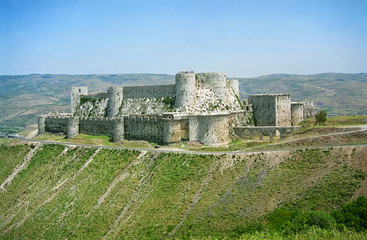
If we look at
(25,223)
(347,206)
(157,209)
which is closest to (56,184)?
(25,223)

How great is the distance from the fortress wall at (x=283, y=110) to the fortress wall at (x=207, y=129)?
48.6ft

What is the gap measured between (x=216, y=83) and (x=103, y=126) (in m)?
23.3

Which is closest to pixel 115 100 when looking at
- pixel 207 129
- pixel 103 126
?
pixel 103 126

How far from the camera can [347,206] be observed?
114 feet

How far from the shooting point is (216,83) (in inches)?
2894

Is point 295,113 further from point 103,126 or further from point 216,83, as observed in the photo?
point 103,126

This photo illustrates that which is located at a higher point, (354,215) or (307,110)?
(307,110)

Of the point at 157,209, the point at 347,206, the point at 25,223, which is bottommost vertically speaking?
the point at 25,223

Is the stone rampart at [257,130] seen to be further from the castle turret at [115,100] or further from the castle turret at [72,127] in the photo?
the castle turret at [72,127]

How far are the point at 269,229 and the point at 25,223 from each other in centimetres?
3547

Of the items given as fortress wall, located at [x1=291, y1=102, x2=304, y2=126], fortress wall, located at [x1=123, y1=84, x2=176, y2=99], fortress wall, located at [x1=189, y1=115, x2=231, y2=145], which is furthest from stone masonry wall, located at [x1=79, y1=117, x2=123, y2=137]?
fortress wall, located at [x1=291, y1=102, x2=304, y2=126]

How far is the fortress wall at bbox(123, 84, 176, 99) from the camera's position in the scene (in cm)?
7561

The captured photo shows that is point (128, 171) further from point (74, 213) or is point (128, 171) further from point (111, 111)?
point (111, 111)

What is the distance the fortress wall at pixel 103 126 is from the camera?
235 feet
